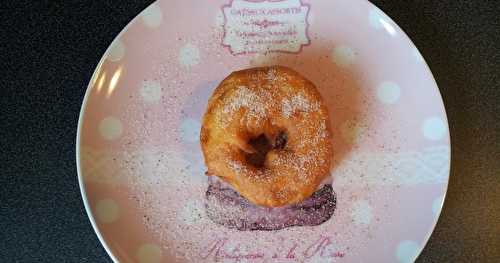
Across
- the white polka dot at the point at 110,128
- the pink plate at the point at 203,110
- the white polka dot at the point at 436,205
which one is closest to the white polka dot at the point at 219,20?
the pink plate at the point at 203,110

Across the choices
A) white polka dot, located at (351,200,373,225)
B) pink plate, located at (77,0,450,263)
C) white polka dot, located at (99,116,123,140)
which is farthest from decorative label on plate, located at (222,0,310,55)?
white polka dot, located at (351,200,373,225)

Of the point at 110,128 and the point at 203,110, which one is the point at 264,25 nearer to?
the point at 203,110

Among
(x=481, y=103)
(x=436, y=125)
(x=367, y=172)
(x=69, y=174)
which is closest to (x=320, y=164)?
(x=367, y=172)

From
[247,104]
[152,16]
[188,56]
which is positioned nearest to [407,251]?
[247,104]

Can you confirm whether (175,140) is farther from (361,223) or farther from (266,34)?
(361,223)

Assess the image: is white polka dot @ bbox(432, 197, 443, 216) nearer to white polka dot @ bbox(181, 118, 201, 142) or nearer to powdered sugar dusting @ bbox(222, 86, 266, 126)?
powdered sugar dusting @ bbox(222, 86, 266, 126)

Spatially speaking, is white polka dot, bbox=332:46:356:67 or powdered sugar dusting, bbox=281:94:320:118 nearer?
powdered sugar dusting, bbox=281:94:320:118

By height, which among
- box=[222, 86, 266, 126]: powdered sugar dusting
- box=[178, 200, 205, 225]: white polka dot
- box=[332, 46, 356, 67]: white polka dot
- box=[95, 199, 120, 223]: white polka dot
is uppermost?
box=[332, 46, 356, 67]: white polka dot
